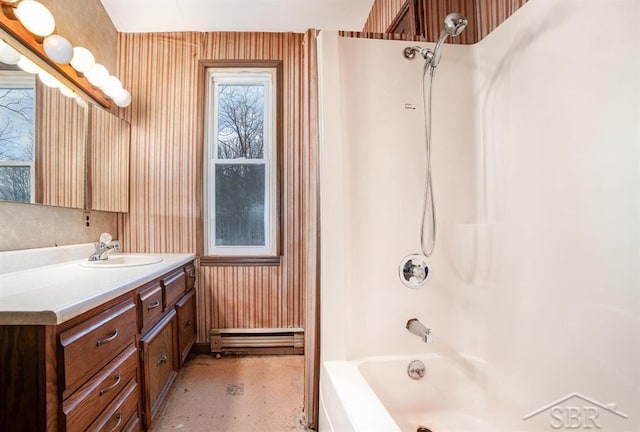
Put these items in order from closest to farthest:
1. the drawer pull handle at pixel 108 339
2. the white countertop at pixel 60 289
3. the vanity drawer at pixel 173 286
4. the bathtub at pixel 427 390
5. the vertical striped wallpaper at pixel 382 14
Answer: the white countertop at pixel 60 289 < the drawer pull handle at pixel 108 339 < the bathtub at pixel 427 390 < the vanity drawer at pixel 173 286 < the vertical striped wallpaper at pixel 382 14

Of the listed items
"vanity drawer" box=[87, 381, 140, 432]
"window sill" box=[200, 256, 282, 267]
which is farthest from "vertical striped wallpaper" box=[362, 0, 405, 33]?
"vanity drawer" box=[87, 381, 140, 432]

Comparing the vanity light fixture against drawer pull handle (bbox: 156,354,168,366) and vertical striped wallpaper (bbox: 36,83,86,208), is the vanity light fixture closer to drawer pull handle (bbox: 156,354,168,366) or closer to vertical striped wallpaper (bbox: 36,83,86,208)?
vertical striped wallpaper (bbox: 36,83,86,208)

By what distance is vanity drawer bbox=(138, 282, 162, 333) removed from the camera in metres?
1.25

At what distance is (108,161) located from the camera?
77.9 inches

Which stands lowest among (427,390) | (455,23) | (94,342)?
(427,390)

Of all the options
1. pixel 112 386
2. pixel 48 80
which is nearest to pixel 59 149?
pixel 48 80

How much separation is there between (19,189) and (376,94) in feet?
5.69

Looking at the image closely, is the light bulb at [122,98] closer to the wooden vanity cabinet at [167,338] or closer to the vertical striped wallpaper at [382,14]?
the wooden vanity cabinet at [167,338]

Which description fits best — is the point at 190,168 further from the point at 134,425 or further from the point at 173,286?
the point at 134,425

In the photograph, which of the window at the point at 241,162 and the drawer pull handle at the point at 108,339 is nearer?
the drawer pull handle at the point at 108,339

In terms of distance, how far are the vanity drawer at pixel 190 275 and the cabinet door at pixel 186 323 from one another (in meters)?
0.04

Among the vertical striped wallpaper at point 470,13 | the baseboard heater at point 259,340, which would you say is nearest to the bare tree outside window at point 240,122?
the vertical striped wallpaper at point 470,13

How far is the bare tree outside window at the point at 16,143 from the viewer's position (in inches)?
50.3

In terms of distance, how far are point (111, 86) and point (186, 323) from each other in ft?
5.64
